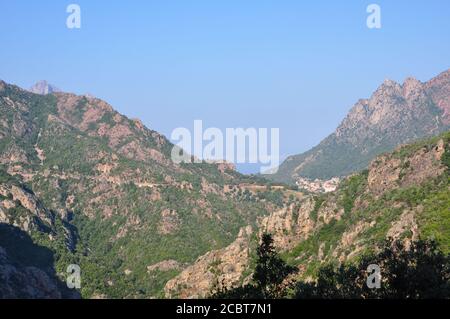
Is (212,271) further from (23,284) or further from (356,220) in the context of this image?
(23,284)

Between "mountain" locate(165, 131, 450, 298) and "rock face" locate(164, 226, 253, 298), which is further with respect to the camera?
"rock face" locate(164, 226, 253, 298)

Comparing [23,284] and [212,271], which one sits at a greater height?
[212,271]

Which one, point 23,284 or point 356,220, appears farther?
point 23,284

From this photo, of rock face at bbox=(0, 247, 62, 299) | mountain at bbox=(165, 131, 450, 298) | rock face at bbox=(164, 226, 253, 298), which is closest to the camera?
mountain at bbox=(165, 131, 450, 298)

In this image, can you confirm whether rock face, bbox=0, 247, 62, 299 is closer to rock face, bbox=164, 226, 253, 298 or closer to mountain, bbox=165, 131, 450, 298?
rock face, bbox=164, 226, 253, 298

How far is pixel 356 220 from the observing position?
105 meters

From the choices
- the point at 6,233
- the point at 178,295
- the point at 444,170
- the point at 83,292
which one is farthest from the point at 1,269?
the point at 444,170

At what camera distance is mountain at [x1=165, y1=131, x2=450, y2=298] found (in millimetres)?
87688

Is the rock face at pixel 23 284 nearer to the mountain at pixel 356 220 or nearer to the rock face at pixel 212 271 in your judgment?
the rock face at pixel 212 271

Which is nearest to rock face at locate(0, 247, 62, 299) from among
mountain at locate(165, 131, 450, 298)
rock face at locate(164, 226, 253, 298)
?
rock face at locate(164, 226, 253, 298)

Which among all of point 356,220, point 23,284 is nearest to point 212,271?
point 356,220

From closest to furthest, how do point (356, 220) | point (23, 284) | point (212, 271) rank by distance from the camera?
point (356, 220)
point (212, 271)
point (23, 284)
